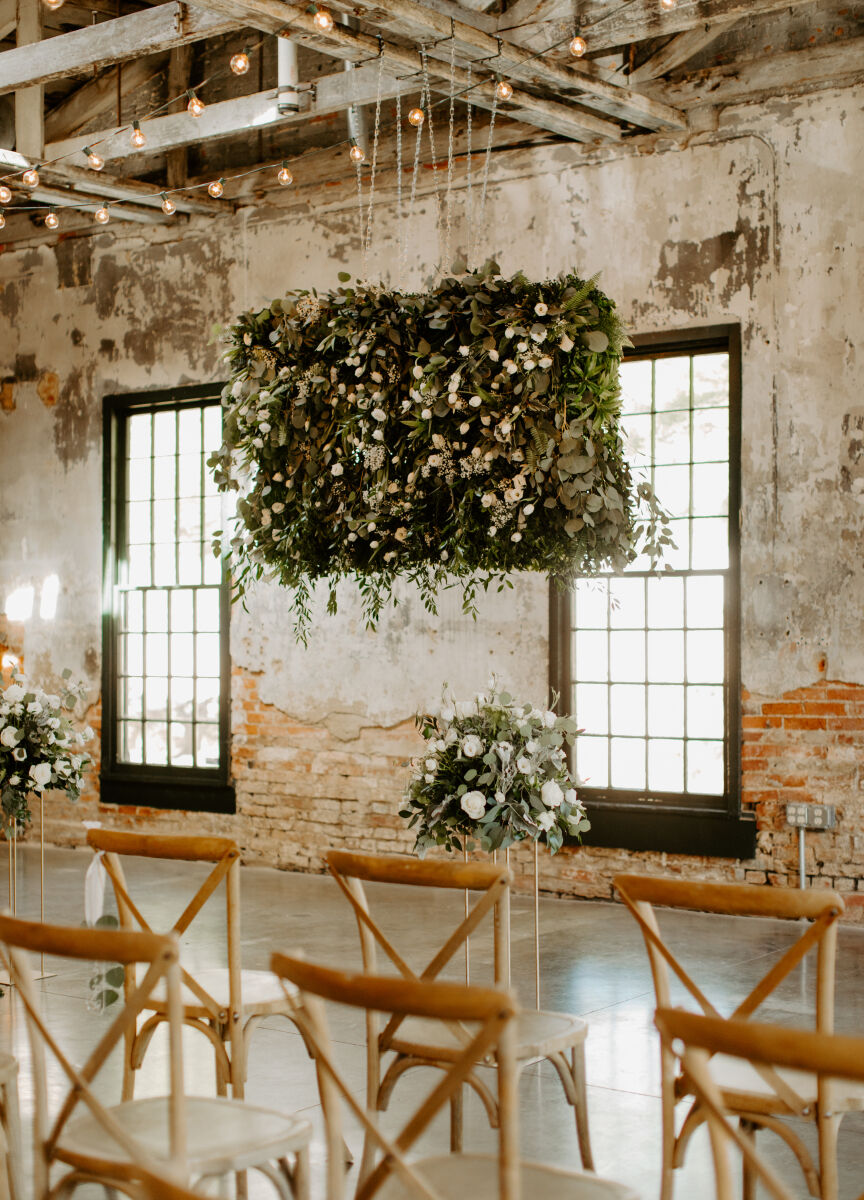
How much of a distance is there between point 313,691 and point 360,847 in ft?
3.35

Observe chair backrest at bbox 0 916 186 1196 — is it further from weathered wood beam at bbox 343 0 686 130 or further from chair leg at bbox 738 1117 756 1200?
weathered wood beam at bbox 343 0 686 130

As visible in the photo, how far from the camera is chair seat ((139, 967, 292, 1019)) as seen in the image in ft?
12.2

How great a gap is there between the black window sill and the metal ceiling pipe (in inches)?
170

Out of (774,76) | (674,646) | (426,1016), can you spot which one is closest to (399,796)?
(674,646)

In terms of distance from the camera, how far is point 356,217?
8.82 m

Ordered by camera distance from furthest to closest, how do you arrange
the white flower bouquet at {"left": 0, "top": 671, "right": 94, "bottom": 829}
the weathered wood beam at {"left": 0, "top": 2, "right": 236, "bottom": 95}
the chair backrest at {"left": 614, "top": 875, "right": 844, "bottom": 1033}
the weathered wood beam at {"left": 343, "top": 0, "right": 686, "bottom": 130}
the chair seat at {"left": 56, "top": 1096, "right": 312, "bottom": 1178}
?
1. the weathered wood beam at {"left": 0, "top": 2, "right": 236, "bottom": 95}
2. the white flower bouquet at {"left": 0, "top": 671, "right": 94, "bottom": 829}
3. the weathered wood beam at {"left": 343, "top": 0, "right": 686, "bottom": 130}
4. the chair backrest at {"left": 614, "top": 875, "right": 844, "bottom": 1033}
5. the chair seat at {"left": 56, "top": 1096, "right": 312, "bottom": 1178}

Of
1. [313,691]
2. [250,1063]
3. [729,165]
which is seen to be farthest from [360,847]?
[729,165]

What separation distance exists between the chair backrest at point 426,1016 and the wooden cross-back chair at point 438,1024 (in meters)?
0.85

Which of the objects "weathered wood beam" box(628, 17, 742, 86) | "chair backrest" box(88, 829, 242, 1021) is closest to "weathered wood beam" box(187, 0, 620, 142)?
"weathered wood beam" box(628, 17, 742, 86)

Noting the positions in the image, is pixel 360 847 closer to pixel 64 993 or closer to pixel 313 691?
pixel 313 691

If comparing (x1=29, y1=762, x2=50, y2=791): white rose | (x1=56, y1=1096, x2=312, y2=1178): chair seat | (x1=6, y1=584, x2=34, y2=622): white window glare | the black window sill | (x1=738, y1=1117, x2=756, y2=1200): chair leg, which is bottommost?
the black window sill

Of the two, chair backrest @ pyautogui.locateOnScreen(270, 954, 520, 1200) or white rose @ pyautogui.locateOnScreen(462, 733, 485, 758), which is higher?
white rose @ pyautogui.locateOnScreen(462, 733, 485, 758)

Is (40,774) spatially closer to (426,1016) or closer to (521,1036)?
(521,1036)

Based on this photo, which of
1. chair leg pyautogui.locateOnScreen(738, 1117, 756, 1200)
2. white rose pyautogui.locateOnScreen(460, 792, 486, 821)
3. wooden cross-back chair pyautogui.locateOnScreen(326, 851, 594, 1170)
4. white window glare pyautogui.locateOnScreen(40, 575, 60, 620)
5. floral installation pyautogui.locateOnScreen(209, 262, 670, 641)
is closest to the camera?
chair leg pyautogui.locateOnScreen(738, 1117, 756, 1200)
